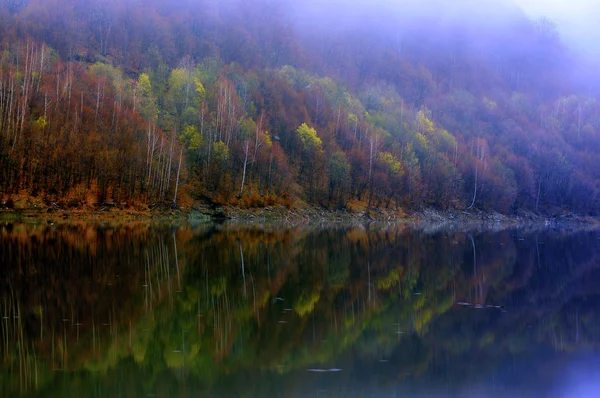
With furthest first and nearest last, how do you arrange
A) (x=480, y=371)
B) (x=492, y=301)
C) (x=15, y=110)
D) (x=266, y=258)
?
(x=15, y=110) < (x=266, y=258) < (x=492, y=301) < (x=480, y=371)

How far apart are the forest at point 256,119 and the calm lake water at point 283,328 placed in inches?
1556

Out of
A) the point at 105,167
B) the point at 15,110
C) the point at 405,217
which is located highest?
the point at 15,110

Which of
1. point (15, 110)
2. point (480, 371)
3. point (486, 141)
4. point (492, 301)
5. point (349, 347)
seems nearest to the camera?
point (480, 371)

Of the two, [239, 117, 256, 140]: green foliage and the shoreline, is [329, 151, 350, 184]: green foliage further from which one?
[239, 117, 256, 140]: green foliage

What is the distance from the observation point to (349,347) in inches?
498

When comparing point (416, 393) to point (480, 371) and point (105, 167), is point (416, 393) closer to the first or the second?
point (480, 371)

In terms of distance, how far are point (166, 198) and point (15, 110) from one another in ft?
61.8

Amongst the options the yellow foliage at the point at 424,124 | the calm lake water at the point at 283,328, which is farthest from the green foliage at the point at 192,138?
the yellow foliage at the point at 424,124

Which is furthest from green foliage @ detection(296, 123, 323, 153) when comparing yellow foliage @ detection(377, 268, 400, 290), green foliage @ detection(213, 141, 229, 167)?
yellow foliage @ detection(377, 268, 400, 290)

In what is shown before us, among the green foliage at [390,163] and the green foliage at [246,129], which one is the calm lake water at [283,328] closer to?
the green foliage at [246,129]

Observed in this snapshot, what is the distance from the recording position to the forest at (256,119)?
214 ft

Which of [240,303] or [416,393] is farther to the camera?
[240,303]

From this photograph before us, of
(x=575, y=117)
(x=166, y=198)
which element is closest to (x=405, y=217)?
(x=166, y=198)

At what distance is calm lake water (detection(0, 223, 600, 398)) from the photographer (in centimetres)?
1025
